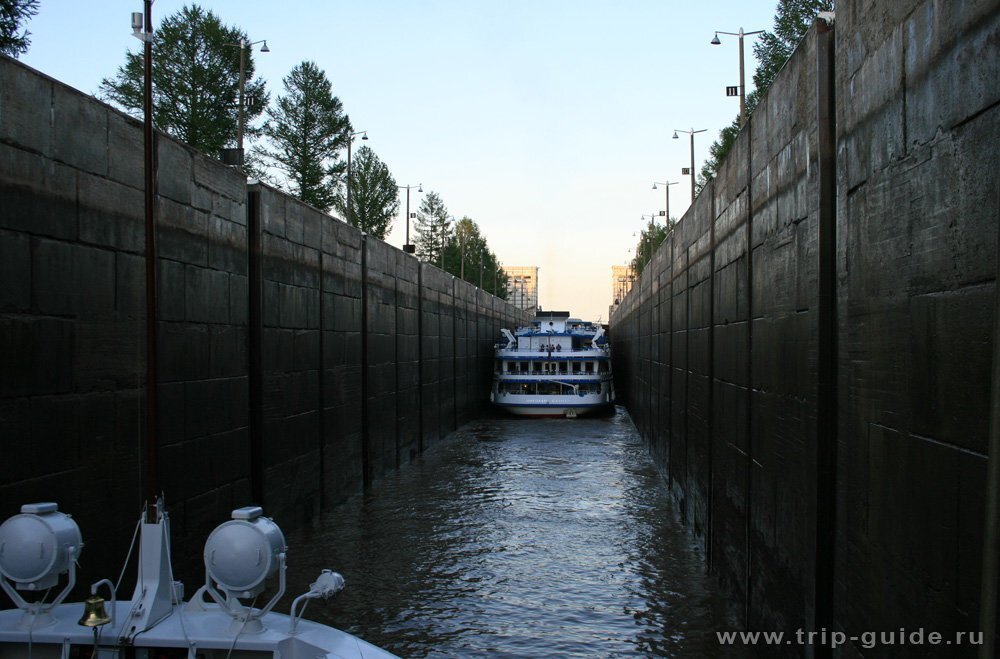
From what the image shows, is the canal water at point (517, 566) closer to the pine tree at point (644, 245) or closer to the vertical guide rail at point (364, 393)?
the vertical guide rail at point (364, 393)

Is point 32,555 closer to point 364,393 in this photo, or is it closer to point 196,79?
point 364,393

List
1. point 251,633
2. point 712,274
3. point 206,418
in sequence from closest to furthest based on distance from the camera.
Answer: point 251,633 < point 206,418 < point 712,274

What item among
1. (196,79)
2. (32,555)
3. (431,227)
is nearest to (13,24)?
(196,79)

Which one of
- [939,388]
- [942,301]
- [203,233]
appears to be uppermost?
[203,233]

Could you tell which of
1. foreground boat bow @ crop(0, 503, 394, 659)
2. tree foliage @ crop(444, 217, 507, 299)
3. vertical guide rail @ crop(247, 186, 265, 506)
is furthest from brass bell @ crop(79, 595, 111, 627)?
tree foliage @ crop(444, 217, 507, 299)

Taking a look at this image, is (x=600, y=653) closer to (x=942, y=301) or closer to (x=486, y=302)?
(x=942, y=301)

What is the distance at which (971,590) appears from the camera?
3824 mm

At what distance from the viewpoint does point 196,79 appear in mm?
55344

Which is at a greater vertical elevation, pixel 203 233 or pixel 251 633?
pixel 203 233

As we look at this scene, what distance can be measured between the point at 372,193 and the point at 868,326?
75.3 m

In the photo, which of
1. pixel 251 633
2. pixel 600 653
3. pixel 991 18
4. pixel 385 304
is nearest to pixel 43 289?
pixel 251 633

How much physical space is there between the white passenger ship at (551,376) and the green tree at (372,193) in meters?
39.6

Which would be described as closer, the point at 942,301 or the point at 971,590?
the point at 971,590

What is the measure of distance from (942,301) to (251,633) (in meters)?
4.15
